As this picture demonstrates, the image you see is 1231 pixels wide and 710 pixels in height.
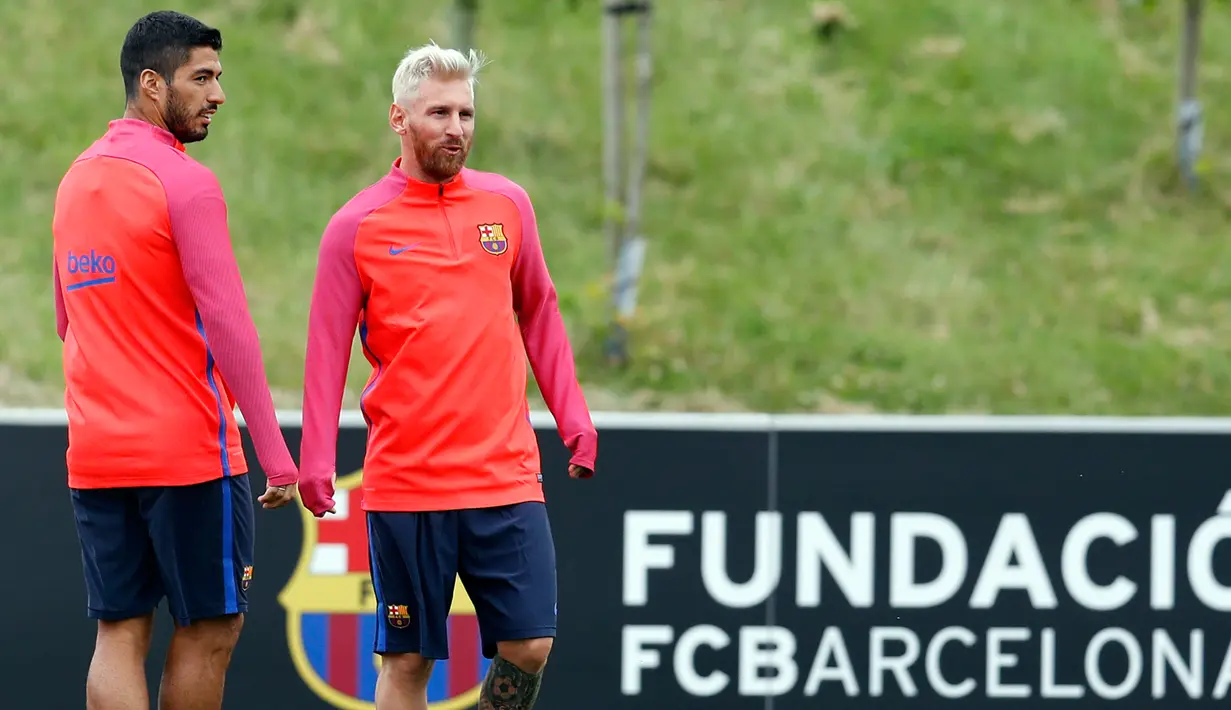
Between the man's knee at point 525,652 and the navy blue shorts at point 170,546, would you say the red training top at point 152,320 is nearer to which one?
the navy blue shorts at point 170,546

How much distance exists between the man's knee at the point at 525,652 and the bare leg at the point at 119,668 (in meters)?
0.87

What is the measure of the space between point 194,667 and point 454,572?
65 centimetres

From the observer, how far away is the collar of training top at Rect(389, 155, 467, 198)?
376 cm

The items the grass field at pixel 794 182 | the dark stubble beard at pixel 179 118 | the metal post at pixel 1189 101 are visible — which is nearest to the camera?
the dark stubble beard at pixel 179 118

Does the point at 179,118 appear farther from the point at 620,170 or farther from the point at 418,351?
the point at 620,170

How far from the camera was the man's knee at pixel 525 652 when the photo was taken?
3.80m

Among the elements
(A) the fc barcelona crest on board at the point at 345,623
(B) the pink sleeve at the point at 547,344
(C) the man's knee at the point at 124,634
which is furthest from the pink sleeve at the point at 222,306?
(A) the fc barcelona crest on board at the point at 345,623

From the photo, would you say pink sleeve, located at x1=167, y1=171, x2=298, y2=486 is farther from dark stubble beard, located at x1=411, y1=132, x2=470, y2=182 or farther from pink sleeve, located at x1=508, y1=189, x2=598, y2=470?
pink sleeve, located at x1=508, y1=189, x2=598, y2=470

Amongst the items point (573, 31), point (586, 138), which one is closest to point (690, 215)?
point (586, 138)

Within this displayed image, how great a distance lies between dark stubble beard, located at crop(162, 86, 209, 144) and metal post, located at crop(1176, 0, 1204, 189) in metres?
8.59

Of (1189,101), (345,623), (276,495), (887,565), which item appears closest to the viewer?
(276,495)

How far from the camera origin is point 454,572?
3770mm

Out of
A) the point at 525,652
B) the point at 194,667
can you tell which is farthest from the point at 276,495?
the point at 525,652

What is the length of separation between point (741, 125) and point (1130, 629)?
23.5 ft
